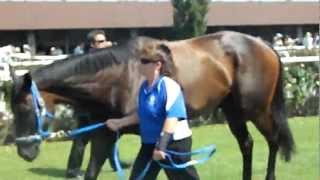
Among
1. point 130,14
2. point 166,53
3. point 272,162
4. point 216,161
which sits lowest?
point 130,14

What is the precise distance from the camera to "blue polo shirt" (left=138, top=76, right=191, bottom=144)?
18.3 ft

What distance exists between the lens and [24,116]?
6.62 m

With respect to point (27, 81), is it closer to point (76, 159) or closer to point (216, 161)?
point (76, 159)

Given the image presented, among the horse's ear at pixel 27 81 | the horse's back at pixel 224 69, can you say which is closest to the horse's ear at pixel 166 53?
the horse's back at pixel 224 69

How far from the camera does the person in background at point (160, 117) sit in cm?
555

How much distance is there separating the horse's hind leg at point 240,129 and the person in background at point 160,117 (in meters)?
2.62

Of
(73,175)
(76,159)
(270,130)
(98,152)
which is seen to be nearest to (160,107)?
(98,152)

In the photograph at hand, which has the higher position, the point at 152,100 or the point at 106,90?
the point at 152,100

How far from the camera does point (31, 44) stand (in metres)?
35.8

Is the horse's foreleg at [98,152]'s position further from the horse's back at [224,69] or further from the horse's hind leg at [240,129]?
the horse's hind leg at [240,129]

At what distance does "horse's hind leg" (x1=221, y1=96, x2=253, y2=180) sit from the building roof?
26619mm

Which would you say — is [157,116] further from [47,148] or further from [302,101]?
[302,101]

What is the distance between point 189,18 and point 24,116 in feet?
97.3

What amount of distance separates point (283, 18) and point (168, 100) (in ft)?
117
